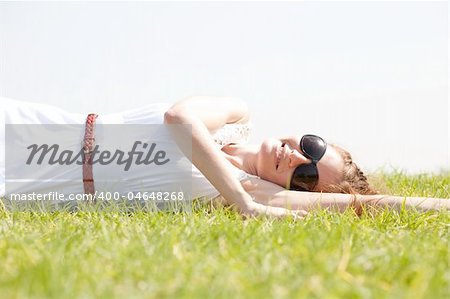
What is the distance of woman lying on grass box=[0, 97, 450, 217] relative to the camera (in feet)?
12.7

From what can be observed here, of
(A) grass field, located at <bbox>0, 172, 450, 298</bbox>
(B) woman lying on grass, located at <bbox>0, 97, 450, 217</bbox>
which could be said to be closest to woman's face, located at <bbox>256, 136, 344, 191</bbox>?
(B) woman lying on grass, located at <bbox>0, 97, 450, 217</bbox>

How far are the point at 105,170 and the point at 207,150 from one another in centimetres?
81

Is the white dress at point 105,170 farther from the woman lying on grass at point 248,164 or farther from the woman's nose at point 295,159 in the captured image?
the woman's nose at point 295,159

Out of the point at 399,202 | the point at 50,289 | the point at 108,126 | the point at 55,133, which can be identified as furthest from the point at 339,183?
the point at 50,289

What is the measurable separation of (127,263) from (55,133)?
244cm

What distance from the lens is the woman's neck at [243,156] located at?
14.0 feet

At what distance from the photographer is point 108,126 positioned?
4.36 m

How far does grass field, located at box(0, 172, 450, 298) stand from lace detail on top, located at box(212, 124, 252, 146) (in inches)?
44.8

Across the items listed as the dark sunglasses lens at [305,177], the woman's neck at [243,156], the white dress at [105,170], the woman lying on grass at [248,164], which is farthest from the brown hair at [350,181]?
the white dress at [105,170]

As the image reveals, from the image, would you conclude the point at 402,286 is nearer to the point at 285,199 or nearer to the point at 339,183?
the point at 285,199

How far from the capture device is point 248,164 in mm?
4273

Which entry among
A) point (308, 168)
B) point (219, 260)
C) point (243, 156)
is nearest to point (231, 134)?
point (243, 156)

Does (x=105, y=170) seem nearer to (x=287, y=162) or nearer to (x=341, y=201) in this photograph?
(x=287, y=162)

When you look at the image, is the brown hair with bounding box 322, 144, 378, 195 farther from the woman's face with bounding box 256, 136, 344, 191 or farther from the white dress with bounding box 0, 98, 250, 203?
the white dress with bounding box 0, 98, 250, 203
